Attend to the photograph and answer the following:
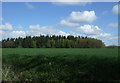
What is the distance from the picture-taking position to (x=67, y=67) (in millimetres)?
9422

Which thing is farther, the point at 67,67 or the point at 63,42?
the point at 63,42

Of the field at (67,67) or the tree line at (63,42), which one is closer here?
the field at (67,67)

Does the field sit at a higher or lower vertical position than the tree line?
lower

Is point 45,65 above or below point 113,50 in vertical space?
below

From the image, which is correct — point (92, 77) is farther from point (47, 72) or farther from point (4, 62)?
point (4, 62)

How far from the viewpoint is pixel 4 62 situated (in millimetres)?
11953

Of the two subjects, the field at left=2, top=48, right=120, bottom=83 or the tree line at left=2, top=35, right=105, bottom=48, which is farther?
the tree line at left=2, top=35, right=105, bottom=48

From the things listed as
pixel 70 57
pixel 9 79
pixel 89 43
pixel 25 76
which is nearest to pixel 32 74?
pixel 25 76

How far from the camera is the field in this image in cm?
834

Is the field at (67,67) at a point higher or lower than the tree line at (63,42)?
lower

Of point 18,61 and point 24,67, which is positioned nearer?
point 24,67

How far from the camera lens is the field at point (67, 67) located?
834 centimetres

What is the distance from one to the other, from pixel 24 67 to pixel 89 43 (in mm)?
3621

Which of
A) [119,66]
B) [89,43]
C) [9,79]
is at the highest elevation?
[89,43]
